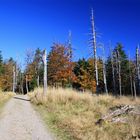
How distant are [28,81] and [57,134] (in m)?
57.8

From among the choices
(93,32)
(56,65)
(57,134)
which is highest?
(93,32)

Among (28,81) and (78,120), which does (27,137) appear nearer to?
(78,120)

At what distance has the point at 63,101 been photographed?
20.8 metres

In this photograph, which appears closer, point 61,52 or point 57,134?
point 57,134

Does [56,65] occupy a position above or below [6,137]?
above

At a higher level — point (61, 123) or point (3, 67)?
point (3, 67)

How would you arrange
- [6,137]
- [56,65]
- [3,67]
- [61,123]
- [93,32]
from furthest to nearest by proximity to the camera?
[3,67] → [56,65] → [93,32] → [61,123] → [6,137]

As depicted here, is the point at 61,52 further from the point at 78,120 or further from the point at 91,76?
the point at 78,120

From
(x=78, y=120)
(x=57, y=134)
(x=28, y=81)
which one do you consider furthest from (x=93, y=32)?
(x=28, y=81)

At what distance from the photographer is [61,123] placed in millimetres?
12555

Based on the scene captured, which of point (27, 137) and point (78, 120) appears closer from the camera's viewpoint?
point (27, 137)

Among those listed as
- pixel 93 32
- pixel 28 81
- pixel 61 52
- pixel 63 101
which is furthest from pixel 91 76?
pixel 63 101

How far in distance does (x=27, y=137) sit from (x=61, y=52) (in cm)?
3525

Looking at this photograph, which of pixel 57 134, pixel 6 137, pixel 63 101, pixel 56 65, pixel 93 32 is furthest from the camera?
pixel 56 65
